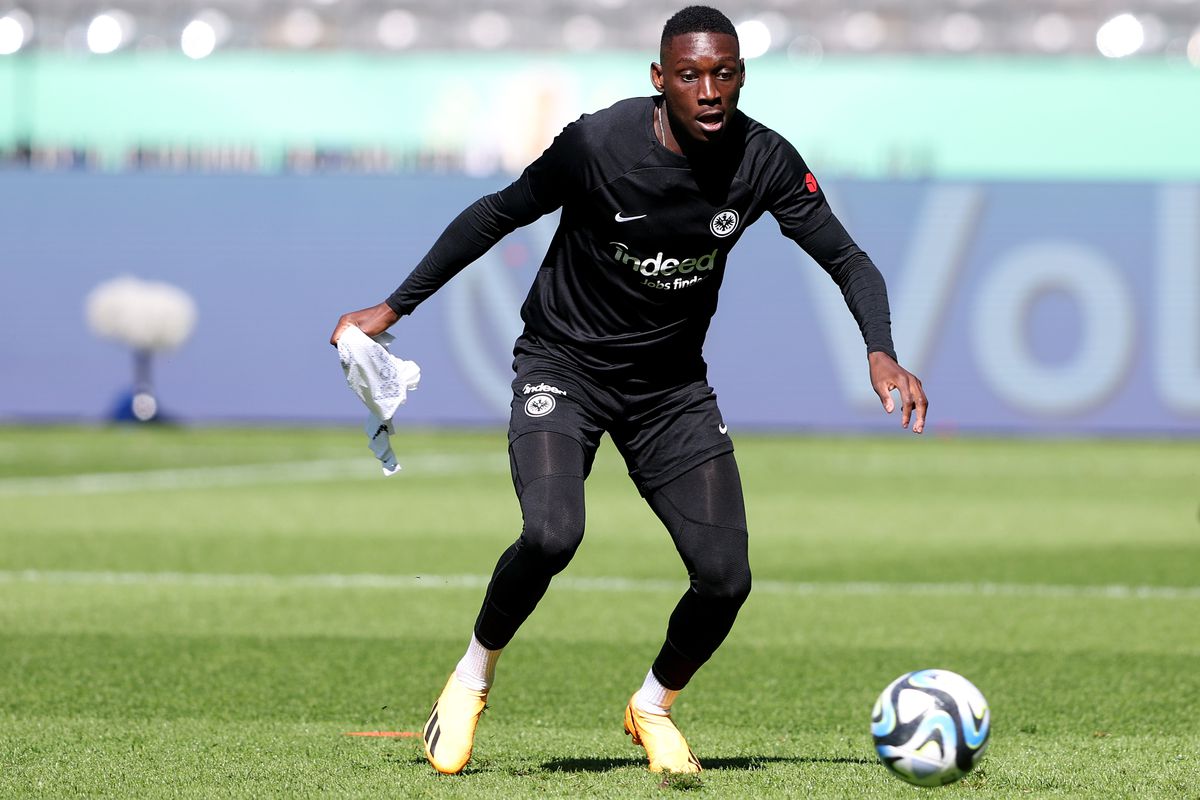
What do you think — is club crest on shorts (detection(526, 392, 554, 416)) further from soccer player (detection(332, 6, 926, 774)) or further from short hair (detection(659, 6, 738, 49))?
short hair (detection(659, 6, 738, 49))

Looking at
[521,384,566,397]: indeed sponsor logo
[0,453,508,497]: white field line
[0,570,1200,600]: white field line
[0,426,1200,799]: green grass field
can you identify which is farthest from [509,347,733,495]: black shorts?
[0,453,508,497]: white field line

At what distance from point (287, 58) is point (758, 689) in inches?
773

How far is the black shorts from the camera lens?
554 centimetres

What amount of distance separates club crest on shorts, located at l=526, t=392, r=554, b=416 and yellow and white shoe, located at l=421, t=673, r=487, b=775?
0.89m

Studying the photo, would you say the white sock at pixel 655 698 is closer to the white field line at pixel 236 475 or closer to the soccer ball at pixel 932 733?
the soccer ball at pixel 932 733

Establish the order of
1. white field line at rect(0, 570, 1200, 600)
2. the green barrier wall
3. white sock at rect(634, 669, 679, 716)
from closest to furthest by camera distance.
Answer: white sock at rect(634, 669, 679, 716) → white field line at rect(0, 570, 1200, 600) → the green barrier wall

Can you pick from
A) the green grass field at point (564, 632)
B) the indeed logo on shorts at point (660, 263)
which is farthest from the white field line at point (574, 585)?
the indeed logo on shorts at point (660, 263)

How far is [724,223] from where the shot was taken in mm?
5414

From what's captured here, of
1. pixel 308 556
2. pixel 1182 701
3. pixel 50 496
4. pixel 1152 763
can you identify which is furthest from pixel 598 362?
pixel 50 496

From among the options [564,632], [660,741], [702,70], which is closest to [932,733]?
[660,741]

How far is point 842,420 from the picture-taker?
74.6ft

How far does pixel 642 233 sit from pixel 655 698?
1.51m

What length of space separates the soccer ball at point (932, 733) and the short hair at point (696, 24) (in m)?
2.01

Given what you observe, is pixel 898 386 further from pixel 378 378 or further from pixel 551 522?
pixel 378 378
